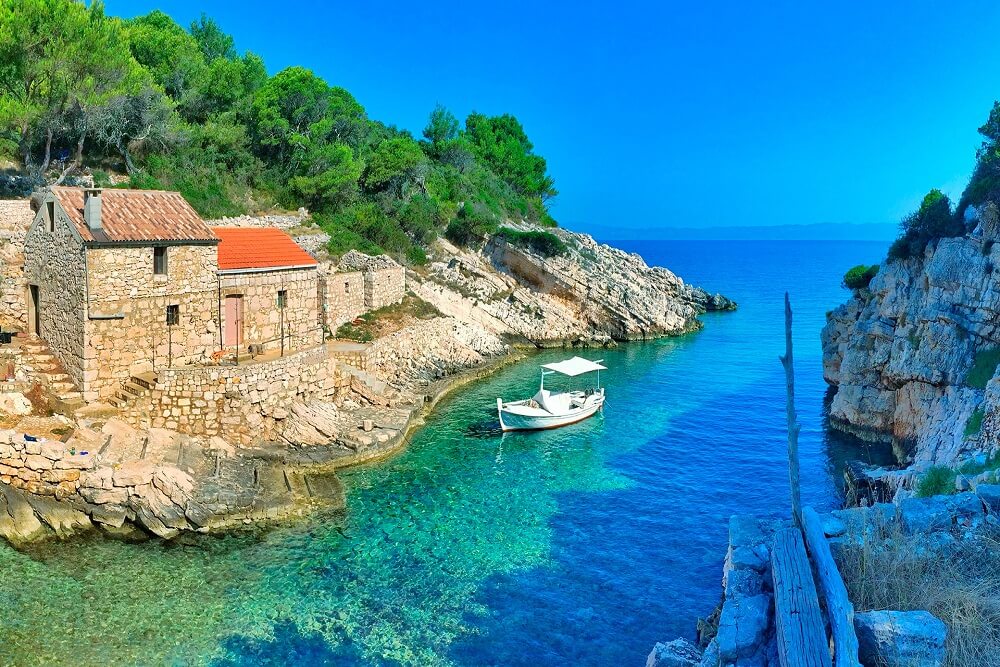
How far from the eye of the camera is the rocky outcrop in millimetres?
45438

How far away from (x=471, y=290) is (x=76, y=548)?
31.3 meters

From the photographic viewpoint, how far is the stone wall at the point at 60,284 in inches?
800

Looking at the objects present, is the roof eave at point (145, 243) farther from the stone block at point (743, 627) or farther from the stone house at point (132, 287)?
the stone block at point (743, 627)

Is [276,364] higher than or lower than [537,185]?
lower

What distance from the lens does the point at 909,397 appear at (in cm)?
2439

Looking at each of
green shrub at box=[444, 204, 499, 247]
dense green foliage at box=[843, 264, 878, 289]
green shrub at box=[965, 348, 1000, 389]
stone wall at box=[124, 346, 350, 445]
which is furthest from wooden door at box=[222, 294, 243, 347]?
green shrub at box=[444, 204, 499, 247]

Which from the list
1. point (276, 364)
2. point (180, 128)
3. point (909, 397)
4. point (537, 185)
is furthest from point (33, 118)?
point (537, 185)

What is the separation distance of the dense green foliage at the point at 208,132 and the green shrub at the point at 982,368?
28.1 m

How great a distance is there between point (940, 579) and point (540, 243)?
147ft

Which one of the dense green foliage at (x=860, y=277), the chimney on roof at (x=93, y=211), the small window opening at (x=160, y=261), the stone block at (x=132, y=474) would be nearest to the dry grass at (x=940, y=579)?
the stone block at (x=132, y=474)

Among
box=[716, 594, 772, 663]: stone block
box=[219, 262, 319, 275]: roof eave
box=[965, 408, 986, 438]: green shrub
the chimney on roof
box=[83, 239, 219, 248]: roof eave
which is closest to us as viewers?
box=[716, 594, 772, 663]: stone block

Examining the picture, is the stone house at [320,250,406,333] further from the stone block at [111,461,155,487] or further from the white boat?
the stone block at [111,461,155,487]

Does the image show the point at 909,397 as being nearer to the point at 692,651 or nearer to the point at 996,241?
the point at 996,241

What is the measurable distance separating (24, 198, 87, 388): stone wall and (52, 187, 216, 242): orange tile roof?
16.0 inches
